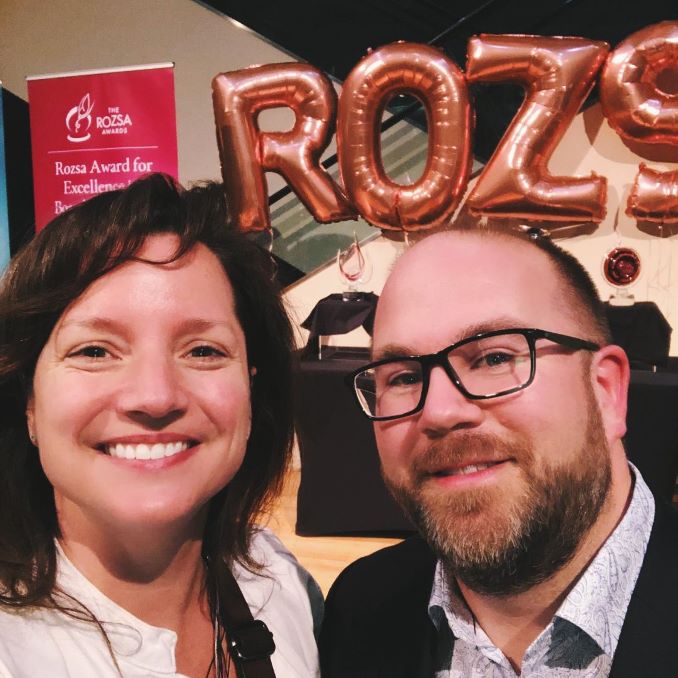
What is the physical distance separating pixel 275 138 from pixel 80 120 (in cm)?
153

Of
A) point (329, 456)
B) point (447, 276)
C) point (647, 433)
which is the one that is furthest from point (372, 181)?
point (447, 276)

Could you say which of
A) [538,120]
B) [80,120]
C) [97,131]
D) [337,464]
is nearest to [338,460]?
[337,464]

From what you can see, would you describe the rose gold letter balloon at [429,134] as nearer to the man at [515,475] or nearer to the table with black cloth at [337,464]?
the table with black cloth at [337,464]

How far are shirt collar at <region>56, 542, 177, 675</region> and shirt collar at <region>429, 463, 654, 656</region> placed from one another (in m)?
0.48

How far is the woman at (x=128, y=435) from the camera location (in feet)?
3.03

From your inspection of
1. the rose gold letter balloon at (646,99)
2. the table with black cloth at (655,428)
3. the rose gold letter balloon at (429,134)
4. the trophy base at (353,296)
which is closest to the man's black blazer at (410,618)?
the table with black cloth at (655,428)

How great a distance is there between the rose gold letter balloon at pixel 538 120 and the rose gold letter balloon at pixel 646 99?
115 mm

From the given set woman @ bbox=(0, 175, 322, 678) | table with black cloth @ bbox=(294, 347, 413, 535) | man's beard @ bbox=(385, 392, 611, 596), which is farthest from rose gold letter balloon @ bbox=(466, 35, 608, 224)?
man's beard @ bbox=(385, 392, 611, 596)

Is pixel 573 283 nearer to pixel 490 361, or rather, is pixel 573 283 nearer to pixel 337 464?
pixel 490 361

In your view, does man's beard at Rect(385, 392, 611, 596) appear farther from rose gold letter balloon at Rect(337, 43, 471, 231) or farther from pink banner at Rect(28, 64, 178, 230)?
pink banner at Rect(28, 64, 178, 230)

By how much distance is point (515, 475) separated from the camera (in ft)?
3.03

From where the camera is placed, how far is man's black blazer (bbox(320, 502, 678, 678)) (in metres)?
0.85

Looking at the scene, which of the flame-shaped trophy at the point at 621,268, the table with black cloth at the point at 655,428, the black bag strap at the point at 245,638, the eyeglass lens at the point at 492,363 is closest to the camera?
the eyeglass lens at the point at 492,363

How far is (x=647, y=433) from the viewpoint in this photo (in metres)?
2.42
